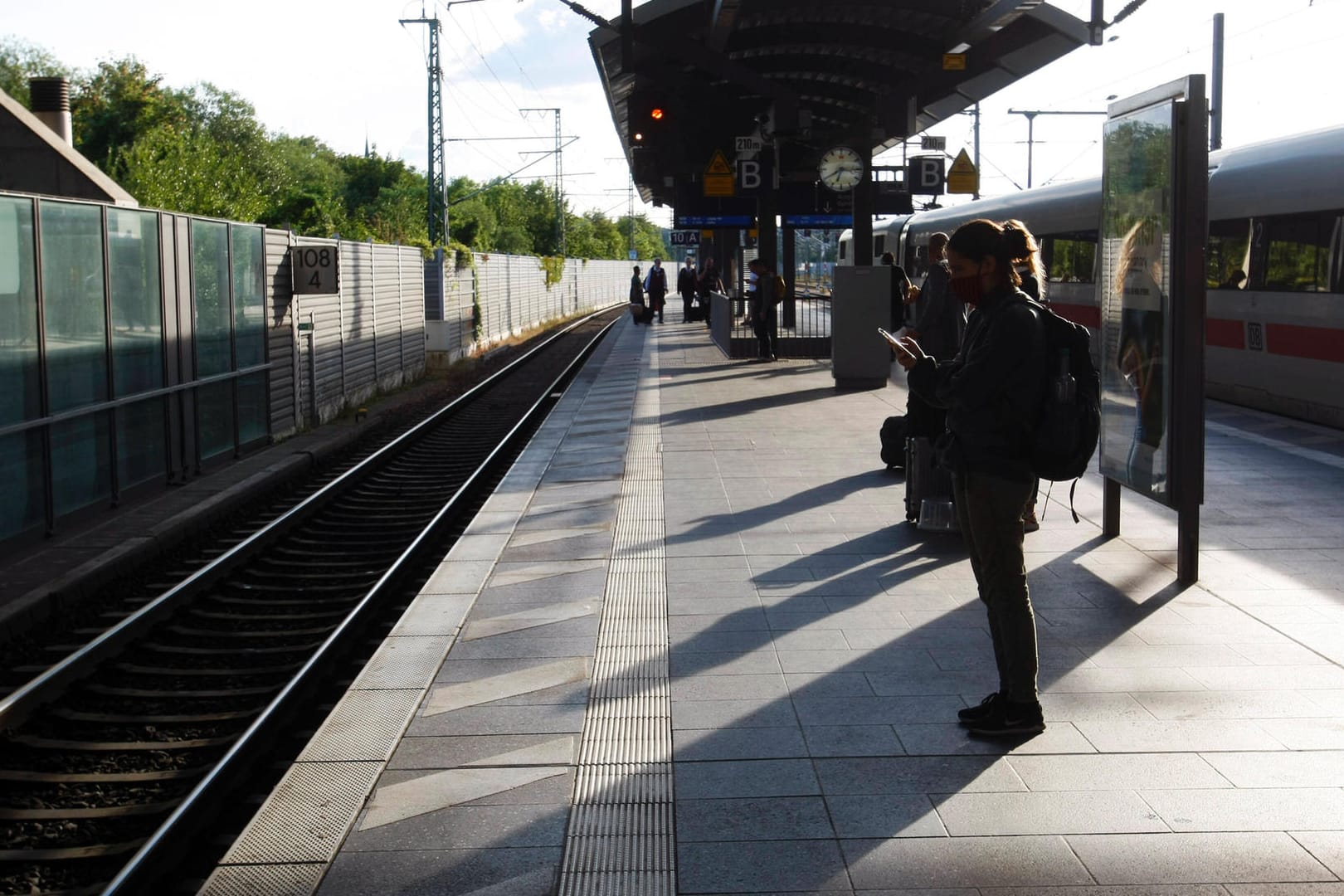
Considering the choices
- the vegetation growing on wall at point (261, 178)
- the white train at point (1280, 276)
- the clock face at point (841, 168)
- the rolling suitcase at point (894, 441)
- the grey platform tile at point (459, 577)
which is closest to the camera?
the grey platform tile at point (459, 577)

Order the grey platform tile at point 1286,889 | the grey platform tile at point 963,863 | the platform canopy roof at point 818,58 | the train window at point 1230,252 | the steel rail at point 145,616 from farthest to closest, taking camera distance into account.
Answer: the platform canopy roof at point 818,58, the train window at point 1230,252, the steel rail at point 145,616, the grey platform tile at point 963,863, the grey platform tile at point 1286,889

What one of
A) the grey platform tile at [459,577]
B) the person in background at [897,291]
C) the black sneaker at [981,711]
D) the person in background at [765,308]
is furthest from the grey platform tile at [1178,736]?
the person in background at [765,308]

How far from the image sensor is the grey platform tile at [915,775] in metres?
4.46

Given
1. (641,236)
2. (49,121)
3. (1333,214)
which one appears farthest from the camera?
(641,236)

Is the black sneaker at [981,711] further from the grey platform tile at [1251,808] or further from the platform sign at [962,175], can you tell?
the platform sign at [962,175]

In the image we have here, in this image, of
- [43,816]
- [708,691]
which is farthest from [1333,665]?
[43,816]

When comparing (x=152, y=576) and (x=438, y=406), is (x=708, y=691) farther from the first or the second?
(x=438, y=406)

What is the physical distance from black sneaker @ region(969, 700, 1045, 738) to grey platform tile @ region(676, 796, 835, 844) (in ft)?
2.80

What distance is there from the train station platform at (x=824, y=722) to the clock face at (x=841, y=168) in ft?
39.4

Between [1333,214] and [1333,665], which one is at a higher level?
[1333,214]

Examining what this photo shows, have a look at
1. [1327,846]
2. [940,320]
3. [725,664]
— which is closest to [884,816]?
[1327,846]

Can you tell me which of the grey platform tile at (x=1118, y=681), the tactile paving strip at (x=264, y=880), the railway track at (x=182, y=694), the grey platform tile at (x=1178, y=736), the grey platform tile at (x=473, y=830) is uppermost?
the grey platform tile at (x=1118, y=681)

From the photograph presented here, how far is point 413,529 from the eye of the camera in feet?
34.8

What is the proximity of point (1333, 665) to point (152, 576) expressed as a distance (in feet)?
22.5
